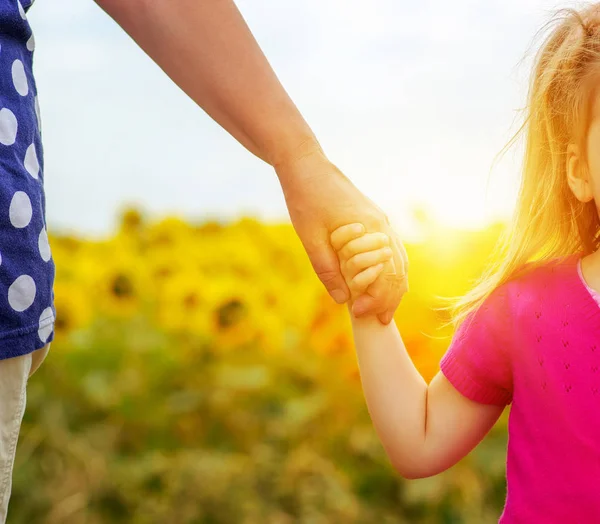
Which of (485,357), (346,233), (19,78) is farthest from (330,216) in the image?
(19,78)

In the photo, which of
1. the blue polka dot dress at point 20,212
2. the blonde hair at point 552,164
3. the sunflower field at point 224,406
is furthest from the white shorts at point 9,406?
the sunflower field at point 224,406

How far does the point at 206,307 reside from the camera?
2.47 meters

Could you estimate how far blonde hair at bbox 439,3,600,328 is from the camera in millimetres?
1188

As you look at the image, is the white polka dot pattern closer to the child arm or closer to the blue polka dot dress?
the blue polka dot dress

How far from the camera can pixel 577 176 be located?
115 cm

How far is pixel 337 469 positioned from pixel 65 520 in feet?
2.21

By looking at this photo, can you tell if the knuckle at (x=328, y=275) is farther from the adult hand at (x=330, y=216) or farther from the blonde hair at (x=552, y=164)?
the blonde hair at (x=552, y=164)

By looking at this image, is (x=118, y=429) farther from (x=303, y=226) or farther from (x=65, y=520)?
(x=303, y=226)

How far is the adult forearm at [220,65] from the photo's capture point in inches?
48.5

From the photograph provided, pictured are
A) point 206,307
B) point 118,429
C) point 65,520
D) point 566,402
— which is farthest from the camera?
point 206,307

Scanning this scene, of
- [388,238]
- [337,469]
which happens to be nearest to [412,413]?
[388,238]

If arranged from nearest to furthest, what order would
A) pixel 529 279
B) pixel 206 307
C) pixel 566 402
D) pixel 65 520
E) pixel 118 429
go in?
pixel 566 402
pixel 529 279
pixel 65 520
pixel 118 429
pixel 206 307

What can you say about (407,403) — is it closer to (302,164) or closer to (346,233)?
(346,233)

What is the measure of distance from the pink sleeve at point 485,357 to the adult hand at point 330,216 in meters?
0.12
